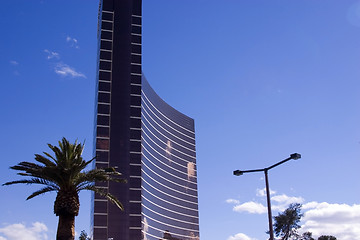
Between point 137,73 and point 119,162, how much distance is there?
3340cm

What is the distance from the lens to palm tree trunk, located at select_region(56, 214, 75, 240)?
29984 millimetres

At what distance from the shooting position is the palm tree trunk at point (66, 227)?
30.0 meters

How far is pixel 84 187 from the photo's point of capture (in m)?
31.5

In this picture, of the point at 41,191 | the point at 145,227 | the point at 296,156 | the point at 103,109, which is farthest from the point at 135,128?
the point at 296,156

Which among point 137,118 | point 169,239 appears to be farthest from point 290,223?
point 169,239

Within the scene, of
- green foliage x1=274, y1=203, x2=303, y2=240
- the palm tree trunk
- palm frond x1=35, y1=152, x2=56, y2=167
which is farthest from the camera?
green foliage x1=274, y1=203, x2=303, y2=240

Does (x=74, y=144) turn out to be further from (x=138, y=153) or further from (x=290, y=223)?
(x=138, y=153)

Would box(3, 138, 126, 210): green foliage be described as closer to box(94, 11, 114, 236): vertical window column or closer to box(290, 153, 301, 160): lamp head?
box(290, 153, 301, 160): lamp head

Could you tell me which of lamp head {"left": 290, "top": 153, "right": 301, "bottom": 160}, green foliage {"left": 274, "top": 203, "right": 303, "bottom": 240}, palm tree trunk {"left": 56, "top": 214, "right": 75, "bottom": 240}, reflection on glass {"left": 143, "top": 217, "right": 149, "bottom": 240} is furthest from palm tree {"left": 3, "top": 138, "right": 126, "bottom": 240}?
reflection on glass {"left": 143, "top": 217, "right": 149, "bottom": 240}

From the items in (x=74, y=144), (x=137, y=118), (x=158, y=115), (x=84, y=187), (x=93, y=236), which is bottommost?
(x=84, y=187)

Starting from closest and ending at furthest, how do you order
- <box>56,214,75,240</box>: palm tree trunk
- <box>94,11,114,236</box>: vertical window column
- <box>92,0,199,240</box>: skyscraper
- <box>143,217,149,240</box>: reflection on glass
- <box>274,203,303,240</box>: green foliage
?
<box>56,214,75,240</box>: palm tree trunk
<box>274,203,303,240</box>: green foliage
<box>94,11,114,236</box>: vertical window column
<box>92,0,199,240</box>: skyscraper
<box>143,217,149,240</box>: reflection on glass

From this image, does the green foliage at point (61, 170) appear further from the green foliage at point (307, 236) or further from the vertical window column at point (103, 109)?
the vertical window column at point (103, 109)

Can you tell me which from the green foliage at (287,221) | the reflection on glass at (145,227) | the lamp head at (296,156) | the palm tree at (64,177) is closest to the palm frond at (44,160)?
the palm tree at (64,177)

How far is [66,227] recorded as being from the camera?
30.3 meters
